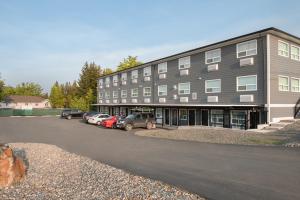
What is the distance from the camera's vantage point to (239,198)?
Answer: 21.8 ft

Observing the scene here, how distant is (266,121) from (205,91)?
296 inches

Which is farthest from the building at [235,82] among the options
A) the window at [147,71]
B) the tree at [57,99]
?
the tree at [57,99]

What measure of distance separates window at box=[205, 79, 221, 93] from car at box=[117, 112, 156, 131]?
6.91 meters

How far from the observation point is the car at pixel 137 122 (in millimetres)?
27750

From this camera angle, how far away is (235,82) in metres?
25.0

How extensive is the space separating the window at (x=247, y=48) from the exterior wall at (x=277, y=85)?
139cm

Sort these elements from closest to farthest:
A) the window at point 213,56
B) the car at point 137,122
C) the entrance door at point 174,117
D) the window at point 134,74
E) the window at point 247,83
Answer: the window at point 247,83 → the window at point 213,56 → the car at point 137,122 → the entrance door at point 174,117 → the window at point 134,74

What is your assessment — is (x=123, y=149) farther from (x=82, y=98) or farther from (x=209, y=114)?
(x=82, y=98)

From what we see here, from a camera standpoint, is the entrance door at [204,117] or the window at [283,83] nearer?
the window at [283,83]

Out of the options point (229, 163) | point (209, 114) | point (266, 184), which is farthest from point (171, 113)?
point (266, 184)

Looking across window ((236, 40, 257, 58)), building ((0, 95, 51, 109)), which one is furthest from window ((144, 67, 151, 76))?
building ((0, 95, 51, 109))

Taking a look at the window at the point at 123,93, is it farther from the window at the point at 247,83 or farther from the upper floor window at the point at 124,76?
the window at the point at 247,83

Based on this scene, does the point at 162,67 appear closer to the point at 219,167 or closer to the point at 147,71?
the point at 147,71

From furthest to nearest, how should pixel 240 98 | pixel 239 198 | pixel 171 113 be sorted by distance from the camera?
1. pixel 171 113
2. pixel 240 98
3. pixel 239 198
